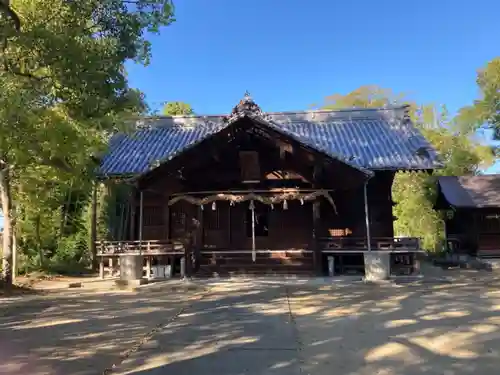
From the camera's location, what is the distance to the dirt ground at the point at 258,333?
499 cm

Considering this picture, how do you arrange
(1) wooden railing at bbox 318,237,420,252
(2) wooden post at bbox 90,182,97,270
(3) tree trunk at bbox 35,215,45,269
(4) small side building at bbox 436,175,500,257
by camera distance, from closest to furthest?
(1) wooden railing at bbox 318,237,420,252 < (3) tree trunk at bbox 35,215,45,269 < (2) wooden post at bbox 90,182,97,270 < (4) small side building at bbox 436,175,500,257

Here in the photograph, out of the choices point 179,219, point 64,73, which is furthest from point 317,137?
point 64,73

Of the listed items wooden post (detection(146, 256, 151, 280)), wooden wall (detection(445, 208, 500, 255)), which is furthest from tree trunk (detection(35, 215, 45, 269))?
wooden wall (detection(445, 208, 500, 255))

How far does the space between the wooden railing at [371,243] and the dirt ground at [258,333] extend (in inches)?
Answer: 100

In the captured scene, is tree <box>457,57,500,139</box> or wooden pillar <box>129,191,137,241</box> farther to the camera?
tree <box>457,57,500,139</box>

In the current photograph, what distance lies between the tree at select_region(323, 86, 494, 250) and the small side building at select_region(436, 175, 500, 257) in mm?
1385

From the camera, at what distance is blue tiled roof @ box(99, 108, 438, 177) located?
15.2m

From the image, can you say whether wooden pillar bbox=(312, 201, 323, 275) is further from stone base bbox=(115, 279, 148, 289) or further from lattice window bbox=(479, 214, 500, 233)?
lattice window bbox=(479, 214, 500, 233)

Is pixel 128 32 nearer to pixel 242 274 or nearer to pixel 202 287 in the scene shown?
pixel 202 287

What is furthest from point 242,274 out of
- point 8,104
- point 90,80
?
point 8,104

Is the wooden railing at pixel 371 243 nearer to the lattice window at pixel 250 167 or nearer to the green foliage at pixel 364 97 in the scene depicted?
the lattice window at pixel 250 167

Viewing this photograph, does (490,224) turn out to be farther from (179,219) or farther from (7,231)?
(7,231)

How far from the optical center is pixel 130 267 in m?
12.7

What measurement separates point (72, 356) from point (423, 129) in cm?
3070
